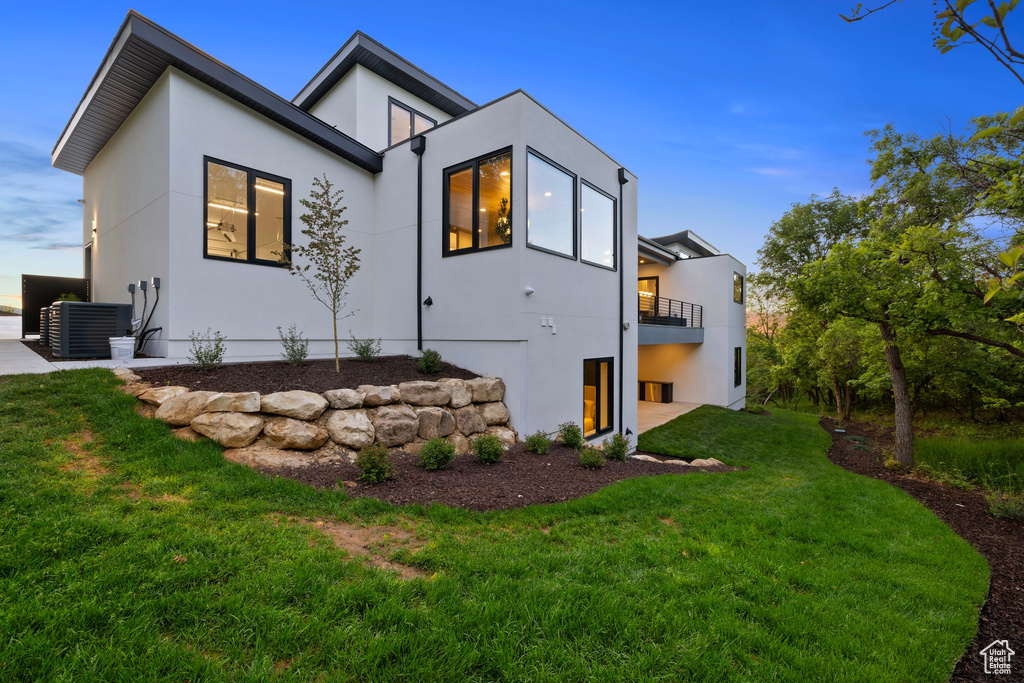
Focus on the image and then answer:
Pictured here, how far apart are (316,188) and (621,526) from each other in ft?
28.0

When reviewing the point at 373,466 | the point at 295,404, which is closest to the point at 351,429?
the point at 295,404

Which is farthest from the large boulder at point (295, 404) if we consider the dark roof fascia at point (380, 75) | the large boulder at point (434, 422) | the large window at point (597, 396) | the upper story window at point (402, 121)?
the dark roof fascia at point (380, 75)

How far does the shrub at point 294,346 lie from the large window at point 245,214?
4.40ft

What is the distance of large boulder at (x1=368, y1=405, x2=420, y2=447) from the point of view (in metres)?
5.46

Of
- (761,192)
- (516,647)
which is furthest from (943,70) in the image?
(761,192)

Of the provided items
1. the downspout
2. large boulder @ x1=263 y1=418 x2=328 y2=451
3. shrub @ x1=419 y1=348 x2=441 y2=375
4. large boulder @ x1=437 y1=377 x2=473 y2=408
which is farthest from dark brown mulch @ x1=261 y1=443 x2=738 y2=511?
the downspout

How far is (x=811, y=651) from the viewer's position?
7.74ft

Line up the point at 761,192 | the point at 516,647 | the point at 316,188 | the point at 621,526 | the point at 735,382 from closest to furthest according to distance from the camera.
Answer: the point at 516,647 → the point at 621,526 → the point at 316,188 → the point at 735,382 → the point at 761,192

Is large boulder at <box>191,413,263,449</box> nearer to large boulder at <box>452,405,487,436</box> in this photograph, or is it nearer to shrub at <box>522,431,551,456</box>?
large boulder at <box>452,405,487,436</box>

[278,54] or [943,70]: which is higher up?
[278,54]

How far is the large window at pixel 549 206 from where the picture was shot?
24.2 ft

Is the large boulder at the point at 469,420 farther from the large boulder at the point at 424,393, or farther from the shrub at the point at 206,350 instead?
the shrub at the point at 206,350

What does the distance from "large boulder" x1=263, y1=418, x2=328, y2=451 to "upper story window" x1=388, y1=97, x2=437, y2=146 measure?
9.45 meters

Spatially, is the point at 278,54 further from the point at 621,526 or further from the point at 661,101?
the point at 621,526
